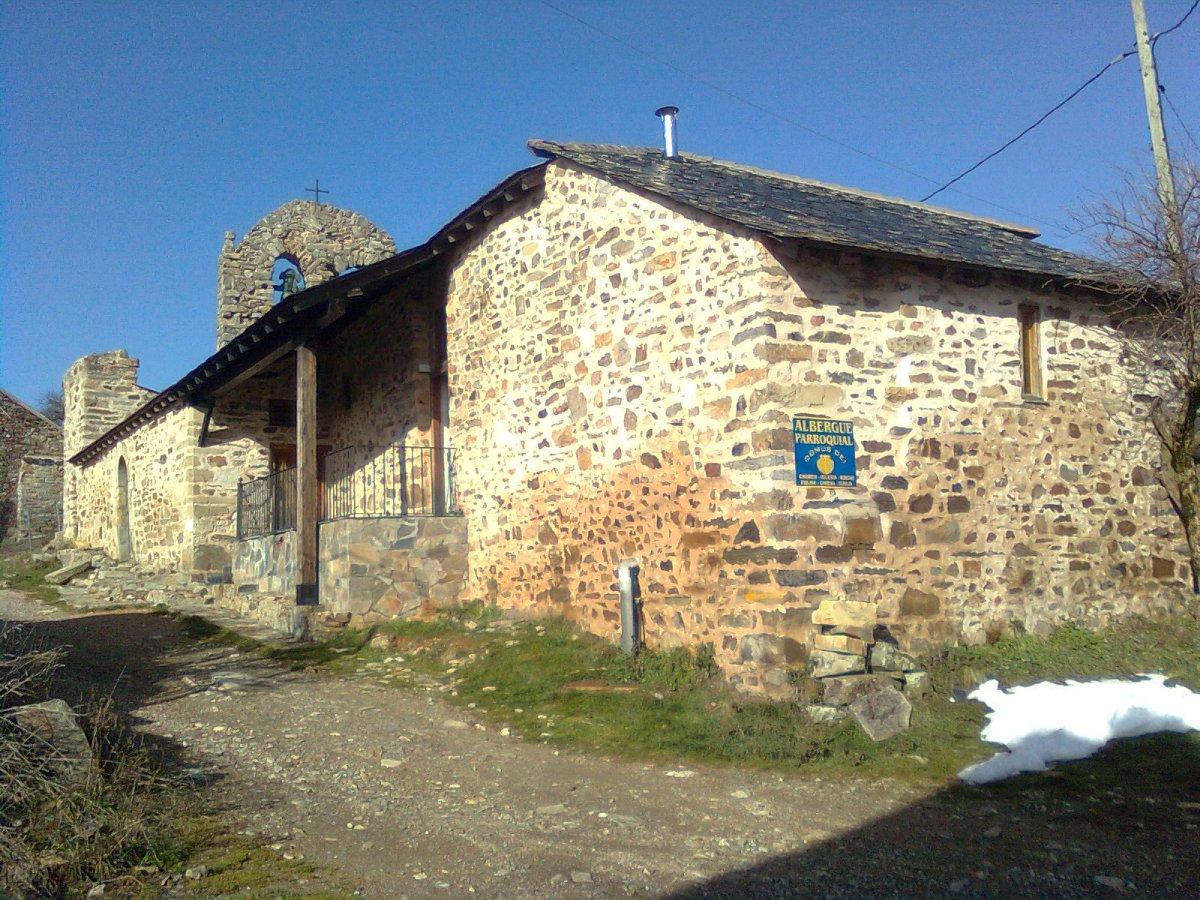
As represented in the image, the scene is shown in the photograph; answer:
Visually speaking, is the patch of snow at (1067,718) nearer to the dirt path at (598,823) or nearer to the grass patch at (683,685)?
the grass patch at (683,685)

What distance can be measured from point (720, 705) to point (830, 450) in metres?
2.13

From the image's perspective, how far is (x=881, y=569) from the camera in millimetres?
7602

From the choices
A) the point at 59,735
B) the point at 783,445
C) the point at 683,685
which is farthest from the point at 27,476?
the point at 783,445

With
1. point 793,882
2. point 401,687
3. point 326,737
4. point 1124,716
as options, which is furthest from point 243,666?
point 1124,716

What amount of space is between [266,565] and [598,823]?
8.56m

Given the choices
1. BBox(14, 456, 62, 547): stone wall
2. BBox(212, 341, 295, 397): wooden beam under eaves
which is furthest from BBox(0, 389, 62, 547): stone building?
BBox(212, 341, 295, 397): wooden beam under eaves

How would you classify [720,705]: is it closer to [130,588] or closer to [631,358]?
[631,358]

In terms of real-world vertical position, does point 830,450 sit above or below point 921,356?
below

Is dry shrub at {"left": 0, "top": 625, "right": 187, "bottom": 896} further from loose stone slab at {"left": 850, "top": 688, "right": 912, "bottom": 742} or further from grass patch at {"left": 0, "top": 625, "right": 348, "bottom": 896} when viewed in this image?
loose stone slab at {"left": 850, "top": 688, "right": 912, "bottom": 742}

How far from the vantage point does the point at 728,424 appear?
7.69 meters

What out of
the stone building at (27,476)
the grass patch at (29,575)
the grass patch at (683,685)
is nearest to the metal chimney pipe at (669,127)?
the grass patch at (683,685)

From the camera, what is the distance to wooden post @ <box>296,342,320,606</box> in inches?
437

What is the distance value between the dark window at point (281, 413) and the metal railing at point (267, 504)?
3.78 ft

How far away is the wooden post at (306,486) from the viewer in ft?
36.4
